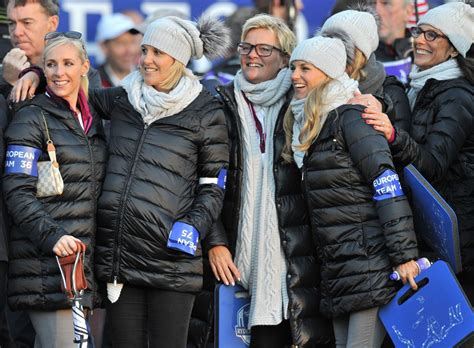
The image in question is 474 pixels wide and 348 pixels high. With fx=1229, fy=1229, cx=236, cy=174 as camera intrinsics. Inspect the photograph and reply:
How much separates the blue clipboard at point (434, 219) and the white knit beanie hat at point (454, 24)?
90cm

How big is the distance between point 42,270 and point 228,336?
113 centimetres

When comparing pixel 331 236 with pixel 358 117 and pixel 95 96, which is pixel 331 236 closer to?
pixel 358 117

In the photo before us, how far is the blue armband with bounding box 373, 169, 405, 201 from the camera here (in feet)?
19.9

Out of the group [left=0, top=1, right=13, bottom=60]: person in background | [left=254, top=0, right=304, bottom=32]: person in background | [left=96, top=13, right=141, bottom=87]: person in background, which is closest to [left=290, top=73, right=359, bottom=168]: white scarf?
[left=0, top=1, right=13, bottom=60]: person in background

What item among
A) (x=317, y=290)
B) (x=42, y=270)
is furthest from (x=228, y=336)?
(x=42, y=270)

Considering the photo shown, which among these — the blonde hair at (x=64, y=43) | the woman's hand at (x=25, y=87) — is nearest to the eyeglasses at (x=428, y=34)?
the blonde hair at (x=64, y=43)

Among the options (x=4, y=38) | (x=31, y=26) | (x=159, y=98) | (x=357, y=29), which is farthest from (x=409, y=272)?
(x=4, y=38)

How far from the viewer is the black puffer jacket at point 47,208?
19.6ft

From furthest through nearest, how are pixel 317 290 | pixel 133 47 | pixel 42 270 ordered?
1. pixel 133 47
2. pixel 317 290
3. pixel 42 270

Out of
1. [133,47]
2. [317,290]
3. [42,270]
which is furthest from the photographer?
[133,47]

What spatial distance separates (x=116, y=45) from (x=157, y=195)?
298 cm

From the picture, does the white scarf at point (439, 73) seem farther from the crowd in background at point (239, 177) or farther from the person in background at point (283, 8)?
the person in background at point (283, 8)

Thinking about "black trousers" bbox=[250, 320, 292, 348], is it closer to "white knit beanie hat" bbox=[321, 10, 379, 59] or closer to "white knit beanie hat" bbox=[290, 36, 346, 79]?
"white knit beanie hat" bbox=[290, 36, 346, 79]

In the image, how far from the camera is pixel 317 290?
21.4 ft
